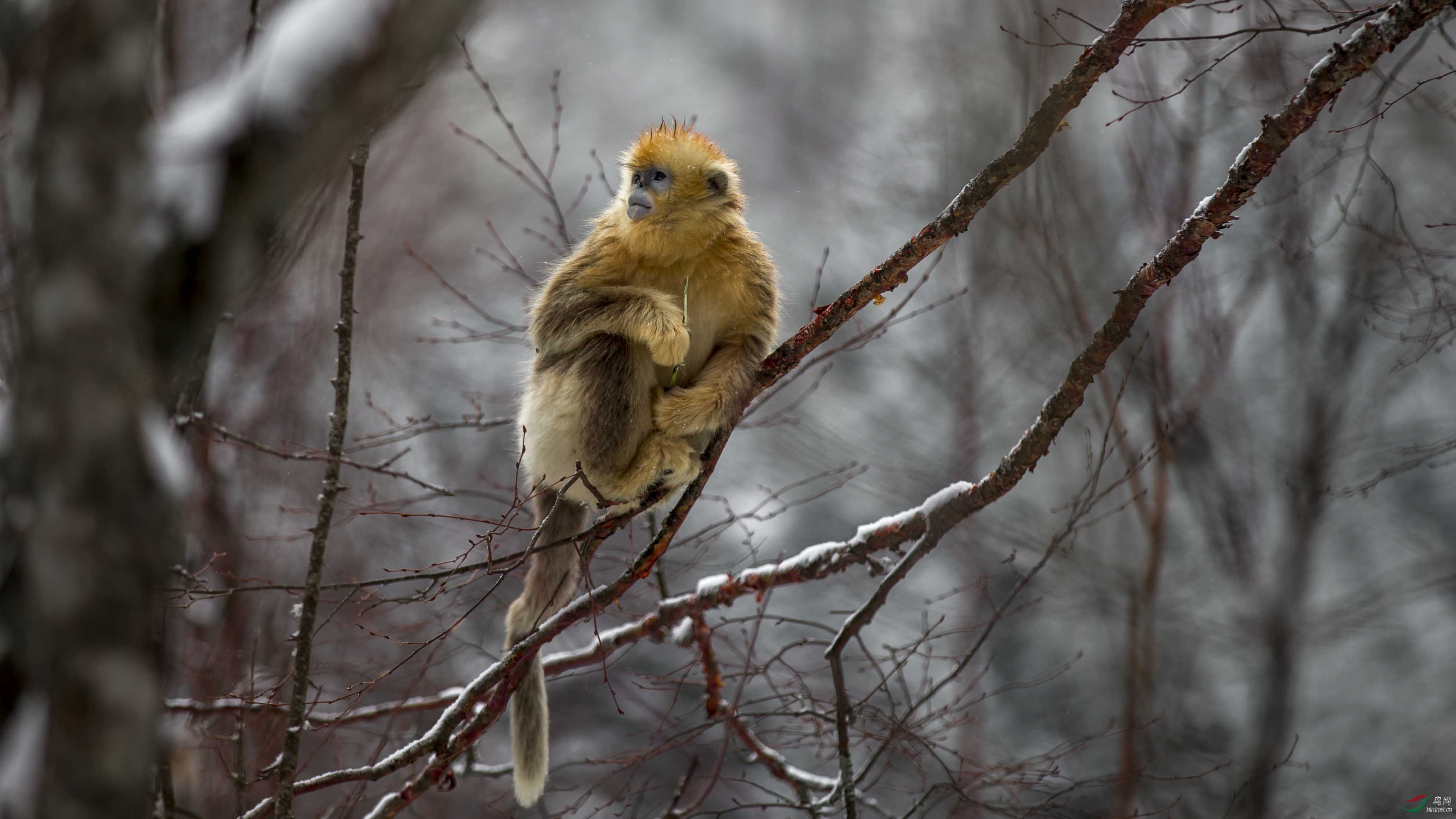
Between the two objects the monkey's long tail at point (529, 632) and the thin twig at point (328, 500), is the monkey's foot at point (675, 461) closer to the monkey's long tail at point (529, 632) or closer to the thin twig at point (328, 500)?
the monkey's long tail at point (529, 632)

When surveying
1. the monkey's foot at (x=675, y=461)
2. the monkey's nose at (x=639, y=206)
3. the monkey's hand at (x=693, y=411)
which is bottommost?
the monkey's foot at (x=675, y=461)

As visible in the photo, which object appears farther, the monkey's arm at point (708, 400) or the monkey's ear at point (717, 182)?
the monkey's ear at point (717, 182)

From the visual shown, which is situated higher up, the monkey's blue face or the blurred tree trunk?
the monkey's blue face

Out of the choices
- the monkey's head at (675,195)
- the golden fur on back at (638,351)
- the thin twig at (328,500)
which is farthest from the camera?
the monkey's head at (675,195)

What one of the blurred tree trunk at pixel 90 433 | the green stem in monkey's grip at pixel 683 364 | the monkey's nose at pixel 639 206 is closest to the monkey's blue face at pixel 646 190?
the monkey's nose at pixel 639 206

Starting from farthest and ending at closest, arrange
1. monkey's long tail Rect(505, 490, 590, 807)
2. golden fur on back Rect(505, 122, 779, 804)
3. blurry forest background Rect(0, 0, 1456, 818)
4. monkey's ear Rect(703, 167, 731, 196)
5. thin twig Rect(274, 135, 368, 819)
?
1. blurry forest background Rect(0, 0, 1456, 818)
2. monkey's ear Rect(703, 167, 731, 196)
3. monkey's long tail Rect(505, 490, 590, 807)
4. golden fur on back Rect(505, 122, 779, 804)
5. thin twig Rect(274, 135, 368, 819)

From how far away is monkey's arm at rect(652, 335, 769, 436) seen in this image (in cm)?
365

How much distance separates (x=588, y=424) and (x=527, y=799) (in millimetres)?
1459

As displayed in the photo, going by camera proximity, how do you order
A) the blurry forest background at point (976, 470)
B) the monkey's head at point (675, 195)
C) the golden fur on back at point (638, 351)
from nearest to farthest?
the golden fur on back at point (638, 351) → the monkey's head at point (675, 195) → the blurry forest background at point (976, 470)

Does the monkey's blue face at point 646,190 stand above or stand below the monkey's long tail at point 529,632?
above

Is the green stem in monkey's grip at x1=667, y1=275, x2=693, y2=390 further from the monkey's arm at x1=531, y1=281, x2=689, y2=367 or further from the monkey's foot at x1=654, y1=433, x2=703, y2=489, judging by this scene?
the monkey's foot at x1=654, y1=433, x2=703, y2=489

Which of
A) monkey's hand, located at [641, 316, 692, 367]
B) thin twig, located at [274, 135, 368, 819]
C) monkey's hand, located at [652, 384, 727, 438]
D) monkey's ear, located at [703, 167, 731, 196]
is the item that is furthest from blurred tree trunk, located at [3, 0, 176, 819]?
monkey's ear, located at [703, 167, 731, 196]

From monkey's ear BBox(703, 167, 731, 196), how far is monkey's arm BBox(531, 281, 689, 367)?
549 millimetres

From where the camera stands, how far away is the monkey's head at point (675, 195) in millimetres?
3939
